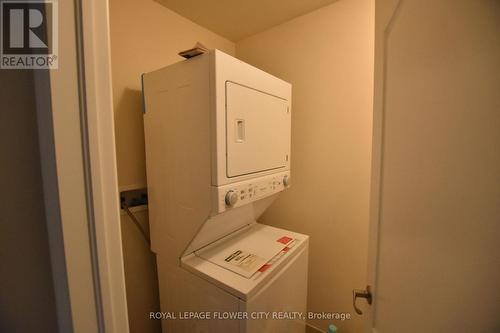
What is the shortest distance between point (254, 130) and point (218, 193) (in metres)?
0.50

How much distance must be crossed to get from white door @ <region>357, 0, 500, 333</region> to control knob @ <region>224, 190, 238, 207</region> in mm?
743

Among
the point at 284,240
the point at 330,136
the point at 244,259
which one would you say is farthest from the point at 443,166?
the point at 330,136

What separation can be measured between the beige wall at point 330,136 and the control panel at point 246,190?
0.55 meters

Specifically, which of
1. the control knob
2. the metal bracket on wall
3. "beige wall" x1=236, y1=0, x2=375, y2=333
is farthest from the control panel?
the metal bracket on wall

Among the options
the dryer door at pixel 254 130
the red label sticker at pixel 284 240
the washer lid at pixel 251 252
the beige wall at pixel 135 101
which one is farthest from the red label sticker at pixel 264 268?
the beige wall at pixel 135 101

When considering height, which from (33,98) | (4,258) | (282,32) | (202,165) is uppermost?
(282,32)

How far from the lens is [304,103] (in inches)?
81.3

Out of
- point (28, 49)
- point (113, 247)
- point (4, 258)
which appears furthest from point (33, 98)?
point (4, 258)

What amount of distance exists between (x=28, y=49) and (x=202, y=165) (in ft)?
2.74

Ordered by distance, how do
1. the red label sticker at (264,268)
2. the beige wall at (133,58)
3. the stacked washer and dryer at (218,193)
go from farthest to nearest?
the beige wall at (133,58), the red label sticker at (264,268), the stacked washer and dryer at (218,193)

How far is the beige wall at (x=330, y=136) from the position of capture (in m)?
1.74

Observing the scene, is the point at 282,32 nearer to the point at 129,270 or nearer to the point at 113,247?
the point at 113,247

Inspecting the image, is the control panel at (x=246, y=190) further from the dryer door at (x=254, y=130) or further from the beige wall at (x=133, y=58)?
the beige wall at (x=133, y=58)

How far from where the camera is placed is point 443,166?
0.49 meters
